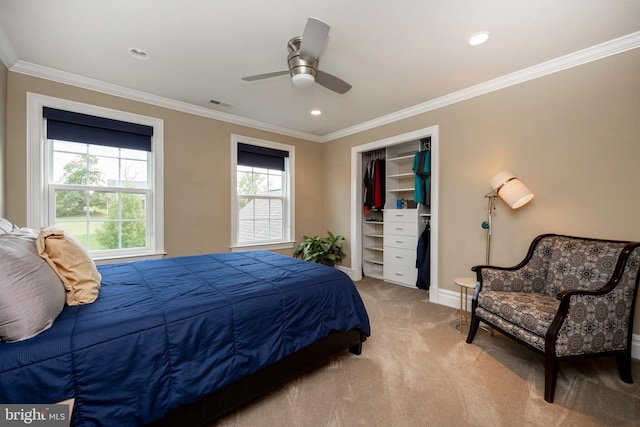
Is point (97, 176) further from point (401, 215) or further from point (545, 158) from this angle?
point (545, 158)

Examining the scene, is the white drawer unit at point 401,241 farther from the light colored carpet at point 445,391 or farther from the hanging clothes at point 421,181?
the light colored carpet at point 445,391

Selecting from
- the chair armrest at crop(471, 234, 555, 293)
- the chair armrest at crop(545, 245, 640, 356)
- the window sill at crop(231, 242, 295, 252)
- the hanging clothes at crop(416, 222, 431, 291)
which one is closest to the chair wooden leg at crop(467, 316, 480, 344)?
the chair armrest at crop(471, 234, 555, 293)

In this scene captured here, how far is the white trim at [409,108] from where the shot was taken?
7.18 ft

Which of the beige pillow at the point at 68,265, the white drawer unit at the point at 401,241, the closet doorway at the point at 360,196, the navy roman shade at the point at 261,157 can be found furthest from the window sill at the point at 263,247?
the beige pillow at the point at 68,265

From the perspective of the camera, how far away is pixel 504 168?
2793 mm

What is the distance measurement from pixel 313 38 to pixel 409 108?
2.21 metres

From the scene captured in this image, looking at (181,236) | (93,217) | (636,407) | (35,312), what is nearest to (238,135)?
(181,236)

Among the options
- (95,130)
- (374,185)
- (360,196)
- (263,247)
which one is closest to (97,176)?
(95,130)

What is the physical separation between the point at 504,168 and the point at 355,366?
250cm

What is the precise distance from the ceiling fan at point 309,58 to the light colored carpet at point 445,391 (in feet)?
7.16

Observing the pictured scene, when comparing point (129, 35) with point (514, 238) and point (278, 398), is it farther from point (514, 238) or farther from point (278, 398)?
point (514, 238)

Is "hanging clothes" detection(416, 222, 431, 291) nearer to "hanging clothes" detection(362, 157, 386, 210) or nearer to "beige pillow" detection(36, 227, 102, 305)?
"hanging clothes" detection(362, 157, 386, 210)

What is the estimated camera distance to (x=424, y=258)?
3.71m

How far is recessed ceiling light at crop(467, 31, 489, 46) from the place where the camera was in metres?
2.02
